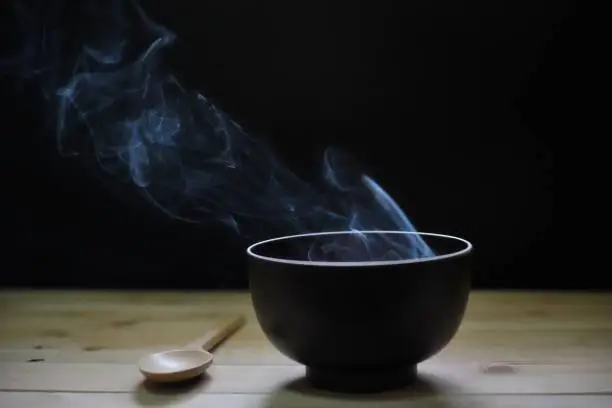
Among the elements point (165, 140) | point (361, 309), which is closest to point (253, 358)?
point (361, 309)

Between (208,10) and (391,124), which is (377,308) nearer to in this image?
(391,124)

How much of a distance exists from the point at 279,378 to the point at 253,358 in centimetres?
8

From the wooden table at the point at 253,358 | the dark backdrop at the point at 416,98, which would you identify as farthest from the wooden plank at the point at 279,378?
the dark backdrop at the point at 416,98

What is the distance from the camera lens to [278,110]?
1149 mm

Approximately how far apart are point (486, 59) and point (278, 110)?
1.03 feet

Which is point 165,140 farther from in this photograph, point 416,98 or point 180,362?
point 180,362

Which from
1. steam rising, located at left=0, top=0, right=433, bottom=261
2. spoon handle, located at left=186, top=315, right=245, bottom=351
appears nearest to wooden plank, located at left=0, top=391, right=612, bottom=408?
spoon handle, located at left=186, top=315, right=245, bottom=351

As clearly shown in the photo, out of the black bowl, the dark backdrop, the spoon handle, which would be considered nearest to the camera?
the black bowl

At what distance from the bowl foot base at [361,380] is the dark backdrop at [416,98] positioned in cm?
49

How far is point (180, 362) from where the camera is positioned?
0.75m

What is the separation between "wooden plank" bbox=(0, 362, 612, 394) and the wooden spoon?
15mm

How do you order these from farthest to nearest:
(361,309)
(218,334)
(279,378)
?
1. (218,334)
2. (279,378)
3. (361,309)

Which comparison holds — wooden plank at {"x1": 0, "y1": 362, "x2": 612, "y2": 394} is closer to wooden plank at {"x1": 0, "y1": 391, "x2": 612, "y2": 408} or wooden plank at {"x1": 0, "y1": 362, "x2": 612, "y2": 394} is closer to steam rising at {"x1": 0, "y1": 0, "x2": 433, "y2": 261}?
wooden plank at {"x1": 0, "y1": 391, "x2": 612, "y2": 408}

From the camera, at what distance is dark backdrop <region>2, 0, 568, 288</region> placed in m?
1.11
